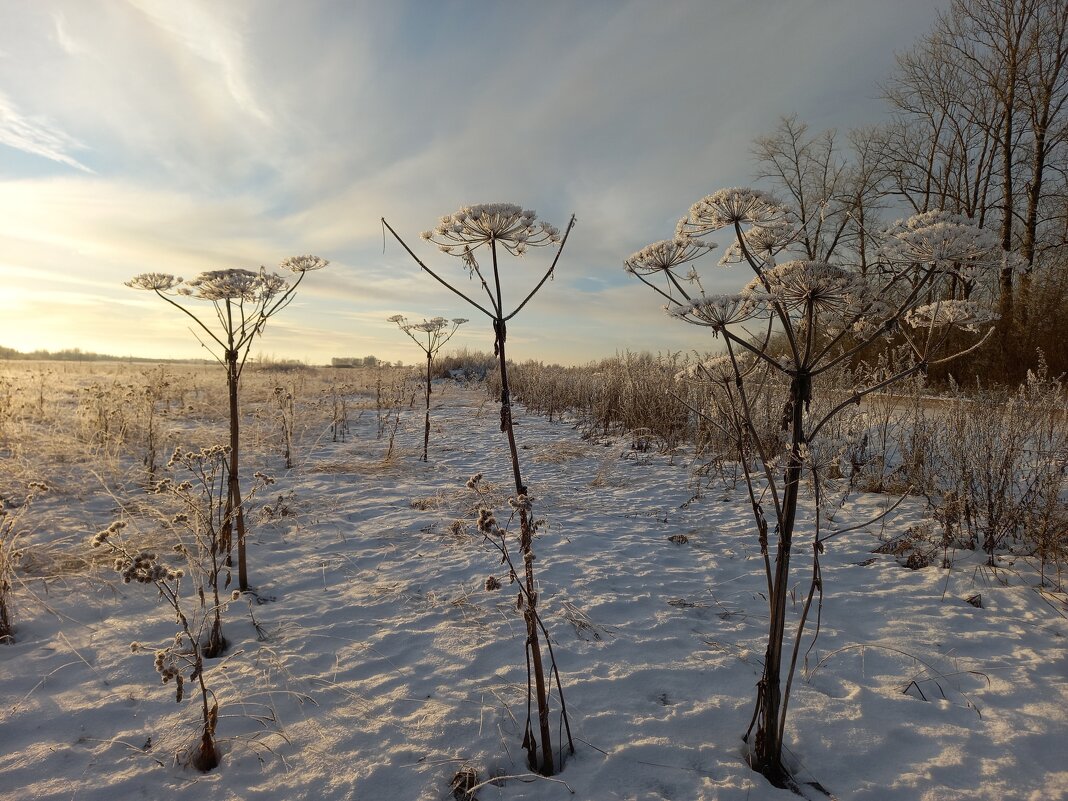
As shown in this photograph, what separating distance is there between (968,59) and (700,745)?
2315 cm

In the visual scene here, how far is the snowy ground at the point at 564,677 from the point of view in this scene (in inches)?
80.4

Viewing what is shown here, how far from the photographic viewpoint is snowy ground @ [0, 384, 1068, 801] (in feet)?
6.70

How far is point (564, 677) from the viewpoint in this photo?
267 cm

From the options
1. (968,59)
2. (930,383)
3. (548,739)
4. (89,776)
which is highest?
(968,59)

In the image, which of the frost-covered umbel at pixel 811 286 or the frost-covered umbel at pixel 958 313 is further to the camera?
the frost-covered umbel at pixel 958 313

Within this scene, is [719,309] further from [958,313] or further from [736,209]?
[958,313]

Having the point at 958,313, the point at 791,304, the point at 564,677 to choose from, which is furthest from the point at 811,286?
the point at 564,677

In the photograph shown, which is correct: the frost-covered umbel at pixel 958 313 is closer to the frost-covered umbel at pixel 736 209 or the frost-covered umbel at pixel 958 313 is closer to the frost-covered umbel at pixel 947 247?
the frost-covered umbel at pixel 947 247

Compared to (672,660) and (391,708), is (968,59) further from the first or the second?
(391,708)

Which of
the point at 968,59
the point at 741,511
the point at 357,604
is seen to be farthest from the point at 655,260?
the point at 968,59

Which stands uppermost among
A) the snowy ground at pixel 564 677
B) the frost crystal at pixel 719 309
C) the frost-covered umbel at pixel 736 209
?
the frost-covered umbel at pixel 736 209

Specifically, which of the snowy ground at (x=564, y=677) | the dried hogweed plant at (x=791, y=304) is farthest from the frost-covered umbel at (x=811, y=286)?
the snowy ground at (x=564, y=677)

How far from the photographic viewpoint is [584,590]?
12.1ft

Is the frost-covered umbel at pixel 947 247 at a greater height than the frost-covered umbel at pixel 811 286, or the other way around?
the frost-covered umbel at pixel 947 247
